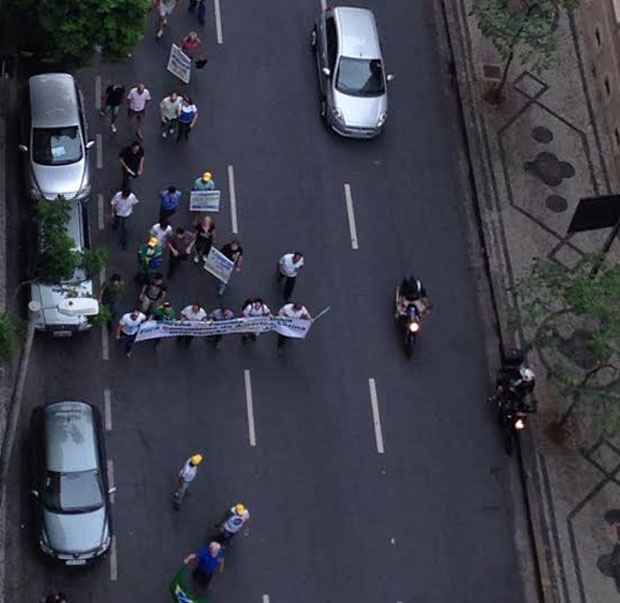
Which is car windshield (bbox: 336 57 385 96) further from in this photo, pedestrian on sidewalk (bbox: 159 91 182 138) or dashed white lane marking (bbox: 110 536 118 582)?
dashed white lane marking (bbox: 110 536 118 582)

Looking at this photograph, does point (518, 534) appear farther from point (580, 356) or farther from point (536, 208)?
point (536, 208)

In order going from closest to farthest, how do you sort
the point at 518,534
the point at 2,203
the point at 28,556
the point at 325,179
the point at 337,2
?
the point at 28,556 → the point at 518,534 → the point at 2,203 → the point at 325,179 → the point at 337,2


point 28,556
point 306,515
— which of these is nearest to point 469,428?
point 306,515

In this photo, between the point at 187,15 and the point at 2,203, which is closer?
the point at 2,203

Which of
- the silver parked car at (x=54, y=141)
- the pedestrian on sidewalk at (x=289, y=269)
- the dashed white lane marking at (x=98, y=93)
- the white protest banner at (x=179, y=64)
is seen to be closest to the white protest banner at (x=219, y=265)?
the pedestrian on sidewalk at (x=289, y=269)

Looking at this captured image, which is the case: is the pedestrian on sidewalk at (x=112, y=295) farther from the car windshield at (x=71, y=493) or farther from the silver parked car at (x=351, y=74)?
the silver parked car at (x=351, y=74)

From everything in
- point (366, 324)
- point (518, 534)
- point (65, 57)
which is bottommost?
point (518, 534)

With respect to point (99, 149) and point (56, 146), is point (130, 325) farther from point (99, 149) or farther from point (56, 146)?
point (99, 149)

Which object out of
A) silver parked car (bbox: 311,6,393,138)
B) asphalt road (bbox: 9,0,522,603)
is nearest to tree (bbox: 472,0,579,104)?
asphalt road (bbox: 9,0,522,603)
